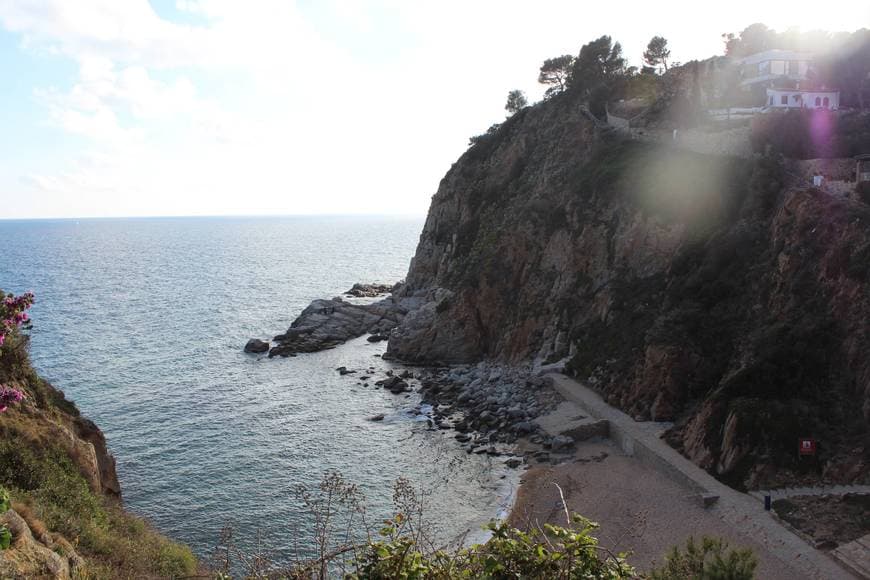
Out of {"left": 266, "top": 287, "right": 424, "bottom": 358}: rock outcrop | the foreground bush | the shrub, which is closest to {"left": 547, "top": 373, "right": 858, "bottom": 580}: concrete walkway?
the shrub

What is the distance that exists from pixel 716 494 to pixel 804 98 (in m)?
43.0

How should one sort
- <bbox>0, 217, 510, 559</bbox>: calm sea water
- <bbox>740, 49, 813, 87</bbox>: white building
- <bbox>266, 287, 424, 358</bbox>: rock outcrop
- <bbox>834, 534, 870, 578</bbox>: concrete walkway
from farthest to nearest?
<bbox>740, 49, 813, 87</bbox>: white building → <bbox>266, 287, 424, 358</bbox>: rock outcrop → <bbox>0, 217, 510, 559</bbox>: calm sea water → <bbox>834, 534, 870, 578</bbox>: concrete walkway

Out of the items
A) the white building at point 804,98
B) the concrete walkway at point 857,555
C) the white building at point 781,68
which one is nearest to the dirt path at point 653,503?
the concrete walkway at point 857,555

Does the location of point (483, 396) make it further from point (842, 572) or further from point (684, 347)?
point (842, 572)

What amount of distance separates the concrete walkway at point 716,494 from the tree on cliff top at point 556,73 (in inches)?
1774

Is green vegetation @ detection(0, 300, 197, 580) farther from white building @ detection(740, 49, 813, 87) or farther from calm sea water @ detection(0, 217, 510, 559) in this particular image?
white building @ detection(740, 49, 813, 87)

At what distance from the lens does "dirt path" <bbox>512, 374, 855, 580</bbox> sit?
70.6ft

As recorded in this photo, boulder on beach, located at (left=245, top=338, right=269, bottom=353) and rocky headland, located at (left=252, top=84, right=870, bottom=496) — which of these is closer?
rocky headland, located at (left=252, top=84, right=870, bottom=496)

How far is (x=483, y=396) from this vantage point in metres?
42.5

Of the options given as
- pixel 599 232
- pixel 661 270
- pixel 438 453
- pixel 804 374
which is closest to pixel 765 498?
pixel 804 374

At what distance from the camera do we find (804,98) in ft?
179

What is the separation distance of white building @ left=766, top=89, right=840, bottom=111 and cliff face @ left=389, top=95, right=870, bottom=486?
1428 centimetres

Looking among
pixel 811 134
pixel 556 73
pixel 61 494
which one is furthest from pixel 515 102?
pixel 61 494

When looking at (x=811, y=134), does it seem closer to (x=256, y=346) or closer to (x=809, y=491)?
(x=809, y=491)
